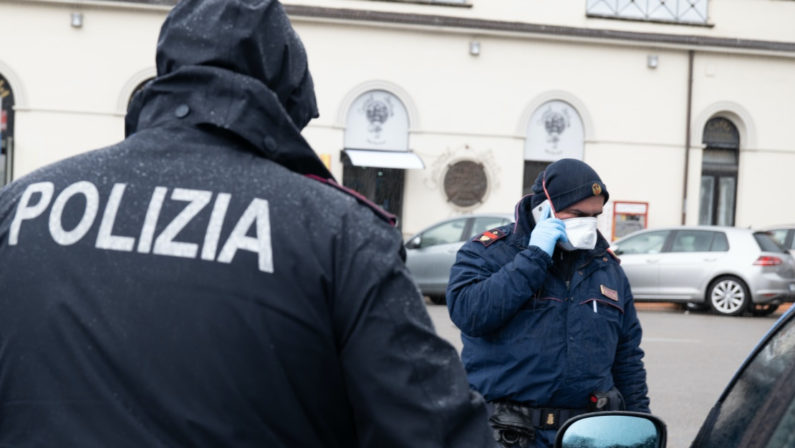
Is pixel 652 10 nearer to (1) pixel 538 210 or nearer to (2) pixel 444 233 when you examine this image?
(2) pixel 444 233

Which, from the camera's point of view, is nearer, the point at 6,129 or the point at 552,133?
the point at 6,129

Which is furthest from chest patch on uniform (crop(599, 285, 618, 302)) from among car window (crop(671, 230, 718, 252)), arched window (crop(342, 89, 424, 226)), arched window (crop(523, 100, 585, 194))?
arched window (crop(523, 100, 585, 194))

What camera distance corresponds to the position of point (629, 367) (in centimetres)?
352

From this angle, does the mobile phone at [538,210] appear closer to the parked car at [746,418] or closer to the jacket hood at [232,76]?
the parked car at [746,418]

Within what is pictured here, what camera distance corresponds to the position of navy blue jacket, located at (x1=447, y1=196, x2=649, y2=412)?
3.26 meters

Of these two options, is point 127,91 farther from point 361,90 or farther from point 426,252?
point 426,252

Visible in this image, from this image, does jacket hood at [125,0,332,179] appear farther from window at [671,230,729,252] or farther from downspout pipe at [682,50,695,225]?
downspout pipe at [682,50,695,225]

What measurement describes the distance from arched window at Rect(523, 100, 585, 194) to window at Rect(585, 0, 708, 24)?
2231 mm

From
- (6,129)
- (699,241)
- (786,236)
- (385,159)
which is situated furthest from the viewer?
(385,159)

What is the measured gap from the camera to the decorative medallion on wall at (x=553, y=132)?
21.2 m

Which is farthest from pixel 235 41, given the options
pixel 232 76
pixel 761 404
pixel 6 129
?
pixel 6 129

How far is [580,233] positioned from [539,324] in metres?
0.39

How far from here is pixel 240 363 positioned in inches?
54.8

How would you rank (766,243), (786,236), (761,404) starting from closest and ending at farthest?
(761,404)
(766,243)
(786,236)
